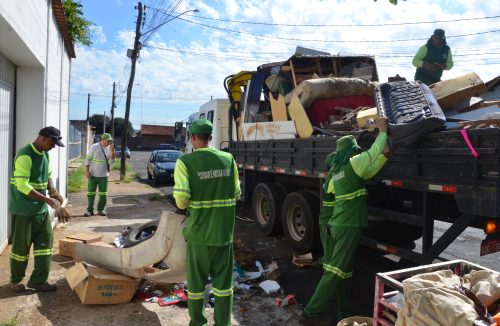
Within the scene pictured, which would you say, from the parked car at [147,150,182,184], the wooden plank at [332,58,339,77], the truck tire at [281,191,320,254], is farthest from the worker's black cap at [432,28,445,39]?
the parked car at [147,150,182,184]

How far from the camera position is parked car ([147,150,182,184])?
1622 cm

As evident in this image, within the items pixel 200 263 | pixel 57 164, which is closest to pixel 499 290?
pixel 200 263

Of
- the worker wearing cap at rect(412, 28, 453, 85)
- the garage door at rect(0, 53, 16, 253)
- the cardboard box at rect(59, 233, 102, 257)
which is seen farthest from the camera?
the worker wearing cap at rect(412, 28, 453, 85)

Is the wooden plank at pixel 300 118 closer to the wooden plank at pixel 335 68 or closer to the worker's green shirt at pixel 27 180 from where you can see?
the wooden plank at pixel 335 68

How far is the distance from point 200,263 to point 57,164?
6.09 metres

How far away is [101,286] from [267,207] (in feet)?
12.6

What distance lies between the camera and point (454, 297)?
7.09ft

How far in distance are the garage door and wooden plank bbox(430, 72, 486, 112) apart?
5367mm

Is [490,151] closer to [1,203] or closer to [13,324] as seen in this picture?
[13,324]

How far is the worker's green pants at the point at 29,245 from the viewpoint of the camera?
438cm

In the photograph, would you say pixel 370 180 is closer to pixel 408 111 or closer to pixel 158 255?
pixel 408 111

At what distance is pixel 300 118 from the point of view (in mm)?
6215

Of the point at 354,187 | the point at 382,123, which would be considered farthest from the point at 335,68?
the point at 354,187

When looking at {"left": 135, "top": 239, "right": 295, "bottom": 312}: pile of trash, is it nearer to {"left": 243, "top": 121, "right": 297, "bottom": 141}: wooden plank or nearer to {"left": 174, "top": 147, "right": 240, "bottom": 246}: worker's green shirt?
{"left": 174, "top": 147, "right": 240, "bottom": 246}: worker's green shirt
